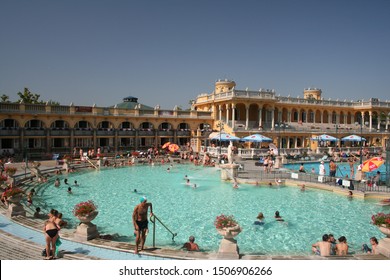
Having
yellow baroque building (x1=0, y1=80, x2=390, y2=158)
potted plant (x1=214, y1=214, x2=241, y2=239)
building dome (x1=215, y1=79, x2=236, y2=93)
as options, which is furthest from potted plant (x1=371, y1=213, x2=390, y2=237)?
building dome (x1=215, y1=79, x2=236, y2=93)

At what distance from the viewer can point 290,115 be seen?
47188 mm

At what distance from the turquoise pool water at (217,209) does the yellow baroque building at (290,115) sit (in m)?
17.1

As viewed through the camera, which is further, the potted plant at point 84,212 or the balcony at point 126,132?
the balcony at point 126,132

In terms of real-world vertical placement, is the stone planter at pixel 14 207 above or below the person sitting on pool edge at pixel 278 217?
above

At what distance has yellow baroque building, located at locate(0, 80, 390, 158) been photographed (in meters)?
31.7

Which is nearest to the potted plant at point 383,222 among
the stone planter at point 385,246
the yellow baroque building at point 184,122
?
the stone planter at point 385,246

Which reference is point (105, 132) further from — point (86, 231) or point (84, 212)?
point (86, 231)

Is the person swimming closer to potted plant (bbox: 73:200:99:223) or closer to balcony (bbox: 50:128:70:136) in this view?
potted plant (bbox: 73:200:99:223)

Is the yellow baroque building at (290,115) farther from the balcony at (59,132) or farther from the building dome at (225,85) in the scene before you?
the balcony at (59,132)

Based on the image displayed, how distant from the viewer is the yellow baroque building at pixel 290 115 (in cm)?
4000

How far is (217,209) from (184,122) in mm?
26927

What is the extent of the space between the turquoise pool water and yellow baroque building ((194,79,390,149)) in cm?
1711

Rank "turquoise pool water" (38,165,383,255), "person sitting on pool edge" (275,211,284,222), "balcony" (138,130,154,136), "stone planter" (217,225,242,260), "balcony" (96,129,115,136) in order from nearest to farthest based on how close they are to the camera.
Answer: "stone planter" (217,225,242,260) → "turquoise pool water" (38,165,383,255) → "person sitting on pool edge" (275,211,284,222) → "balcony" (96,129,115,136) → "balcony" (138,130,154,136)
